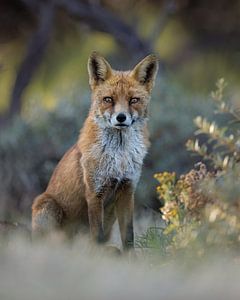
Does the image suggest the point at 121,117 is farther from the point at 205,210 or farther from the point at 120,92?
the point at 205,210

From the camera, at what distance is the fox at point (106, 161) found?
773cm

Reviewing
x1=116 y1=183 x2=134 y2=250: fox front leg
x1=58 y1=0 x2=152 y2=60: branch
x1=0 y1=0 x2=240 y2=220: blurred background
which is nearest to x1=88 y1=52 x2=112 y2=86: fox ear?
x1=116 y1=183 x2=134 y2=250: fox front leg

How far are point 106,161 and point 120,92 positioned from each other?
601 mm

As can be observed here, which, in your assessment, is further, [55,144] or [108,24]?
[108,24]

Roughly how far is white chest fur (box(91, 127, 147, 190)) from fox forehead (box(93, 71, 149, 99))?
0.34 metres

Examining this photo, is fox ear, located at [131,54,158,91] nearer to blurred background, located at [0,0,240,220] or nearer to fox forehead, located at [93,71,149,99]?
fox forehead, located at [93,71,149,99]

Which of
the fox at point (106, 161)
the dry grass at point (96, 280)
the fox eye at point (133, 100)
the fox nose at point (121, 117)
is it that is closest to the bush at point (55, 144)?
the fox at point (106, 161)

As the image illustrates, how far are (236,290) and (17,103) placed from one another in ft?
49.9

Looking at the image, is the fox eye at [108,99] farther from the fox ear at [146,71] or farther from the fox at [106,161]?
the fox ear at [146,71]

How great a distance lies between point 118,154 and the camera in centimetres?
787

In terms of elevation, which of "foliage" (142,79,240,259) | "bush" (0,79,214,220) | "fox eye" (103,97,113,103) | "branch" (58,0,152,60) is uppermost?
"branch" (58,0,152,60)

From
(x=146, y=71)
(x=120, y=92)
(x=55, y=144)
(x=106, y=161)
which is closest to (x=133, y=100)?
(x=120, y=92)

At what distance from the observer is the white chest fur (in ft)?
25.5

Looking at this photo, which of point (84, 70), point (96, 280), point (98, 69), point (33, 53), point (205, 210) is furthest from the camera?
point (84, 70)
